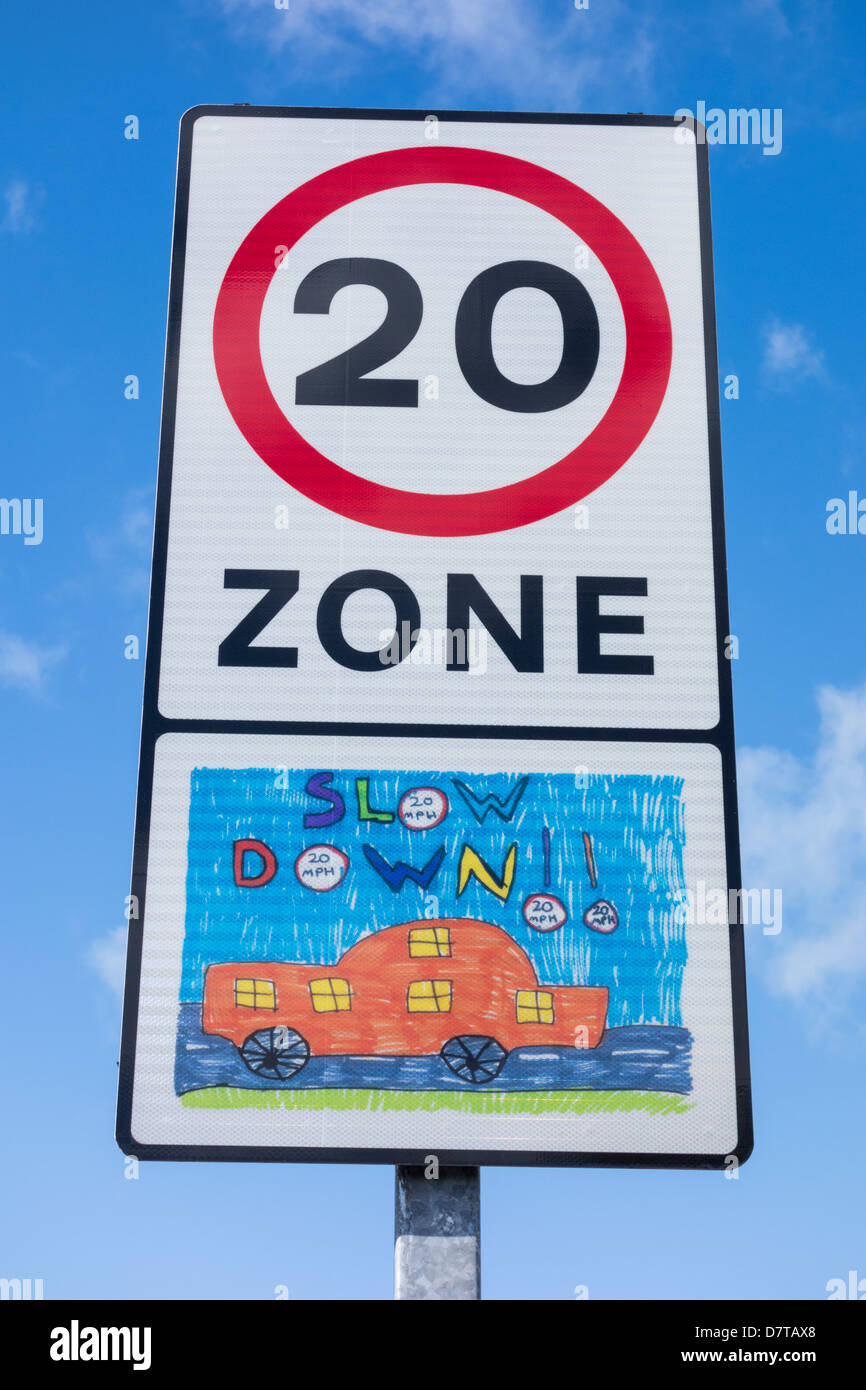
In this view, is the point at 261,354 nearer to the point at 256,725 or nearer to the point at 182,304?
the point at 182,304

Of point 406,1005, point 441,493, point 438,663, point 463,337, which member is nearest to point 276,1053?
point 406,1005

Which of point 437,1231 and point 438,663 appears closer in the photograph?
point 437,1231

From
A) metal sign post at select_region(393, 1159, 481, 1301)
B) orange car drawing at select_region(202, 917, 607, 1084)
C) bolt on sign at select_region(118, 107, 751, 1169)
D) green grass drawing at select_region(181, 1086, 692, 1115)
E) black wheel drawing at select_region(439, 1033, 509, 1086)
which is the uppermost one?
bolt on sign at select_region(118, 107, 751, 1169)

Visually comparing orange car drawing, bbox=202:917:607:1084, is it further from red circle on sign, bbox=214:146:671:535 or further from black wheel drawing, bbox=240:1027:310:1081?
red circle on sign, bbox=214:146:671:535

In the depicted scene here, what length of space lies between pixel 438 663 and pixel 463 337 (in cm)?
72

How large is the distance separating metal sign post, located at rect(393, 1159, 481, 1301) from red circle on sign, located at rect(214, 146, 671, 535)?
1148 millimetres

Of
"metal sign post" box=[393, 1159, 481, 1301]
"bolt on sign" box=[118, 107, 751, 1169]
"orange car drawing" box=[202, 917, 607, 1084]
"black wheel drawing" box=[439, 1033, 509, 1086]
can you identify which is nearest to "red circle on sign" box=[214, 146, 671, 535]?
"bolt on sign" box=[118, 107, 751, 1169]

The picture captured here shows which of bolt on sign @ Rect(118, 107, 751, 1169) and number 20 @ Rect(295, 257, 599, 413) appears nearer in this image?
bolt on sign @ Rect(118, 107, 751, 1169)

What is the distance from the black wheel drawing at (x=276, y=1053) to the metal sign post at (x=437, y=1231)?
0.79ft

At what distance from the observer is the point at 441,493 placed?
2666 millimetres

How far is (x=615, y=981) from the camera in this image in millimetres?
2332

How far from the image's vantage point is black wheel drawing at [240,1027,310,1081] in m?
2.27

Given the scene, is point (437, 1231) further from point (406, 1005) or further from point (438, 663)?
point (438, 663)

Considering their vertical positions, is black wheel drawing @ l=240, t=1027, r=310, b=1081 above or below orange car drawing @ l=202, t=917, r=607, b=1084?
below
